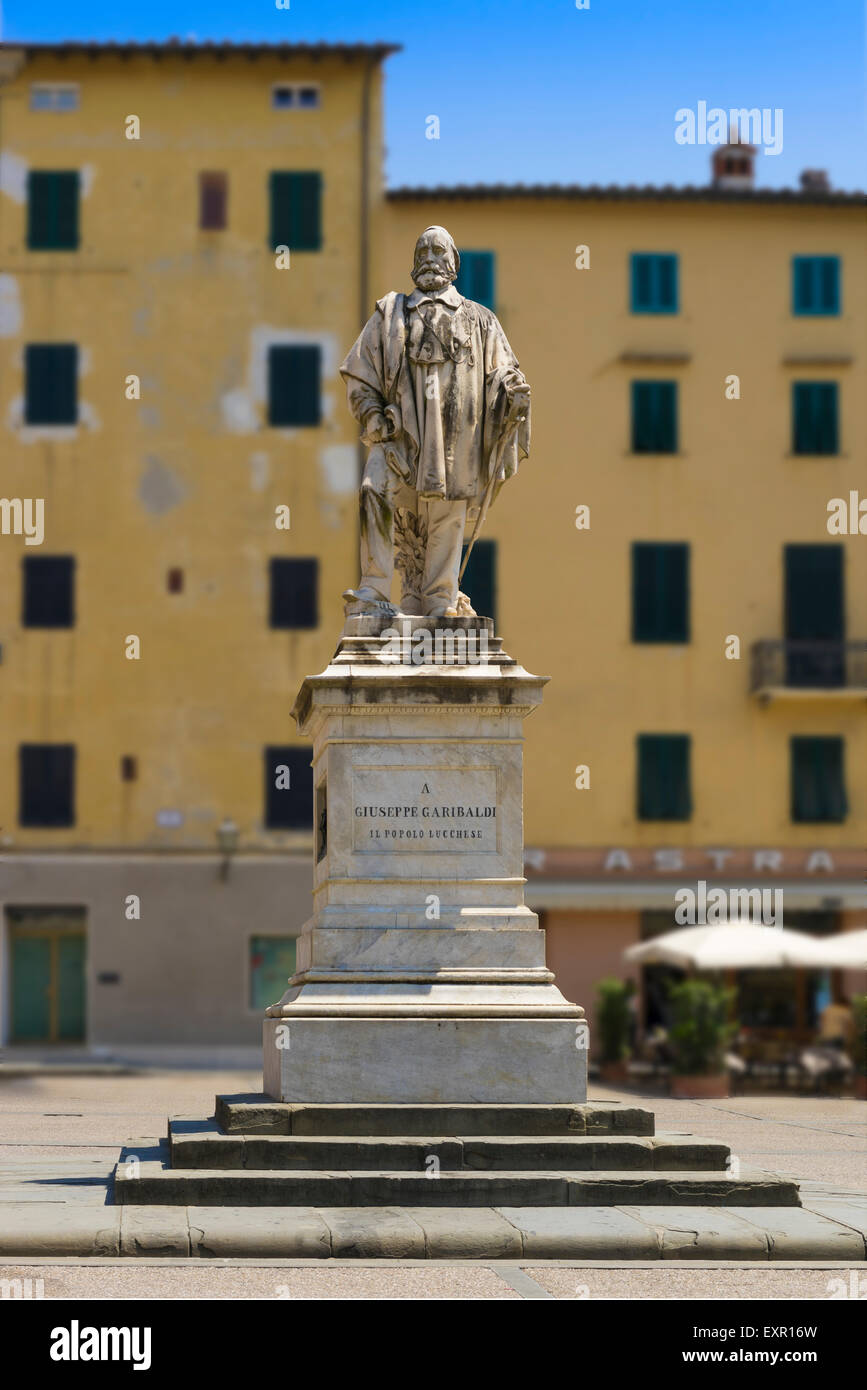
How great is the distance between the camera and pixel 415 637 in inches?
464

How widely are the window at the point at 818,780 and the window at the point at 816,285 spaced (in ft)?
25.4

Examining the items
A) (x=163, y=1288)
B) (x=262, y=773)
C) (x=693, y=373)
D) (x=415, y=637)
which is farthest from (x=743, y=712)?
(x=163, y=1288)

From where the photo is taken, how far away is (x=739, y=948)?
27.2 metres

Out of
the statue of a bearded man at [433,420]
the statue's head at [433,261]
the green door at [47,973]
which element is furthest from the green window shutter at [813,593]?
the statue's head at [433,261]

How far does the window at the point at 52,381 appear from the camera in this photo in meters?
34.6

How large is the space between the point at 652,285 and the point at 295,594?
8436 mm

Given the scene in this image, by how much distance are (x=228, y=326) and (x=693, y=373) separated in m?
8.20

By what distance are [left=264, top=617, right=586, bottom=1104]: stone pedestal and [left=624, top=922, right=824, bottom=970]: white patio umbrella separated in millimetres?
15871

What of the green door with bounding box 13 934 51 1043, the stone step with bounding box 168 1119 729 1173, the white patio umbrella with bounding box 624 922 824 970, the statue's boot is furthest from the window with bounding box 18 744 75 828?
the stone step with bounding box 168 1119 729 1173

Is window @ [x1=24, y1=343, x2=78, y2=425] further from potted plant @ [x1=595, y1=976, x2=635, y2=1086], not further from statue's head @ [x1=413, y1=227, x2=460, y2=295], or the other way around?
statue's head @ [x1=413, y1=227, x2=460, y2=295]

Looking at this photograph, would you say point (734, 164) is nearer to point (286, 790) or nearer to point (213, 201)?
point (213, 201)

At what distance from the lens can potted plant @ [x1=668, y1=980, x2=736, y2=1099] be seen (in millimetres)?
25078

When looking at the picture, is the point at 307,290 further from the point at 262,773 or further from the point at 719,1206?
the point at 719,1206

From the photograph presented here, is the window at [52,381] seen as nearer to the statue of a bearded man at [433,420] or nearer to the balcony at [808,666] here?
the balcony at [808,666]
